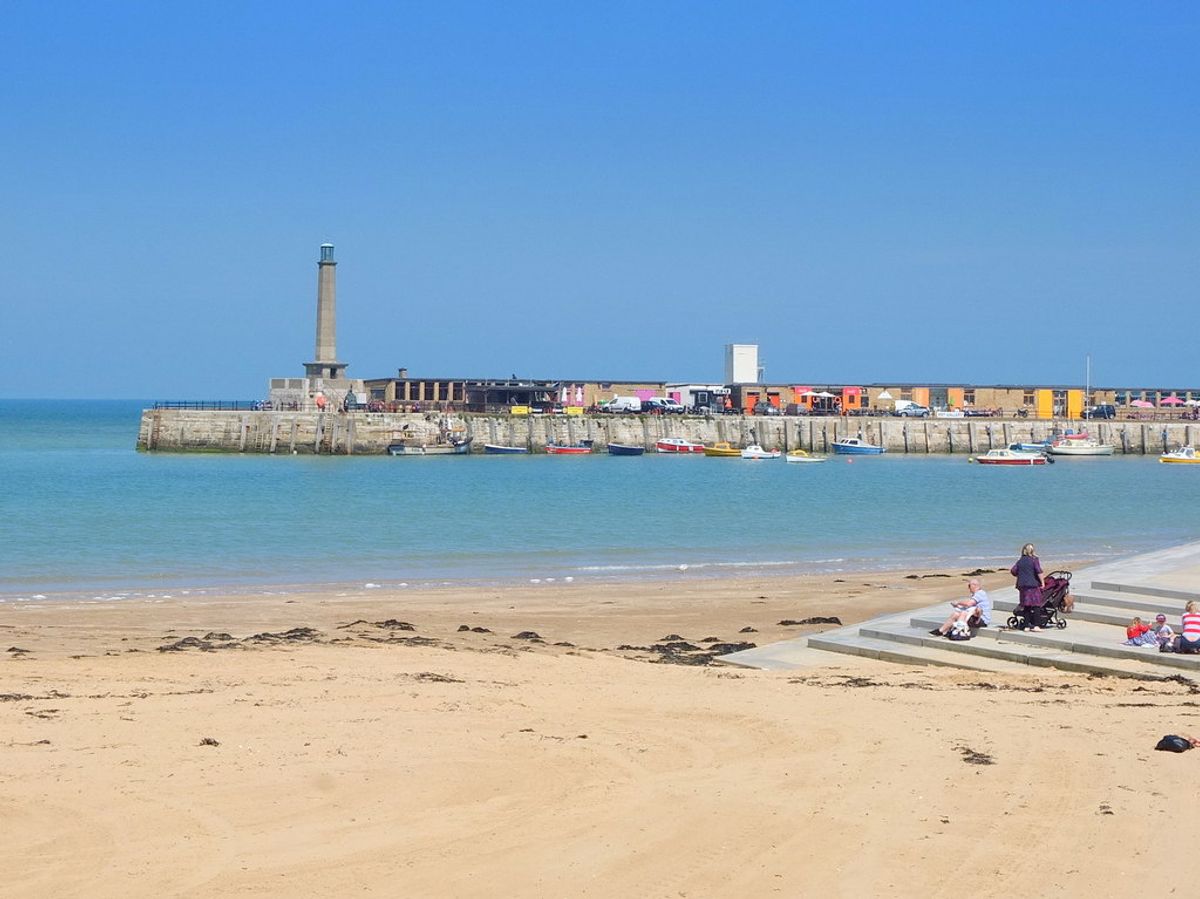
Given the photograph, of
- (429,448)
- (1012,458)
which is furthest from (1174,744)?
(1012,458)

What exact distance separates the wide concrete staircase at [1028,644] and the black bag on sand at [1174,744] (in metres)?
3.18

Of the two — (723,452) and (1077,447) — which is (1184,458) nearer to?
(1077,447)

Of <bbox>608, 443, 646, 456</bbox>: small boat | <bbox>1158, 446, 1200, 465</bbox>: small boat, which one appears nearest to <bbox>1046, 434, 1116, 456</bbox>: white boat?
<bbox>1158, 446, 1200, 465</bbox>: small boat

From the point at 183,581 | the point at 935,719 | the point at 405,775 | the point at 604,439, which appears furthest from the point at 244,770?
the point at 604,439

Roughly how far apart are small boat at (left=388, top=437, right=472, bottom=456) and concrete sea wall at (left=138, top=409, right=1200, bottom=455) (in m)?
0.53

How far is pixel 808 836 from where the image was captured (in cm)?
873

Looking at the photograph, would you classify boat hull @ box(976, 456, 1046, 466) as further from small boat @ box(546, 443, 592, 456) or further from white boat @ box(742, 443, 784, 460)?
small boat @ box(546, 443, 592, 456)

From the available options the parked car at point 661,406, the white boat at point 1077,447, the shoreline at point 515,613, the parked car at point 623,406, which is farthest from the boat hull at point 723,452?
the shoreline at point 515,613

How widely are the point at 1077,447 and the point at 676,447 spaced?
82.5 feet

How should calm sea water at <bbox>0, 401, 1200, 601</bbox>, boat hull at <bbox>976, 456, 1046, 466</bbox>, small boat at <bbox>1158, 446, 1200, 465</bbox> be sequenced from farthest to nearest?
small boat at <bbox>1158, 446, 1200, 465</bbox> < boat hull at <bbox>976, 456, 1046, 466</bbox> < calm sea water at <bbox>0, 401, 1200, 601</bbox>

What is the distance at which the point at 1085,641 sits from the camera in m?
15.4

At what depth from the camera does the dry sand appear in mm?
8094

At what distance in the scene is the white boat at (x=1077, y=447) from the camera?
85.9 meters

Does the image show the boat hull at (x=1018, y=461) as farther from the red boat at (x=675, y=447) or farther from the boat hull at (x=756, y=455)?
the red boat at (x=675, y=447)
